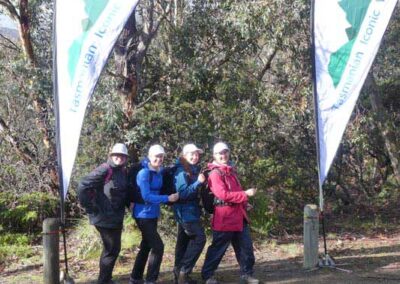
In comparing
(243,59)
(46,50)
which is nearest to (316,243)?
(243,59)

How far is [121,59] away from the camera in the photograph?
10.2m

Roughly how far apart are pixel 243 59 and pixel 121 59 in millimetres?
Answer: 2129

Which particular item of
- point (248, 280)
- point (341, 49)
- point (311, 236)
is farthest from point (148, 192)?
point (341, 49)

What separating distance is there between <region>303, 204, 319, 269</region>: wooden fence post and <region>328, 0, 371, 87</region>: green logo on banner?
1.72 m

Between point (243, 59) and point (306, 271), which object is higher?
point (243, 59)

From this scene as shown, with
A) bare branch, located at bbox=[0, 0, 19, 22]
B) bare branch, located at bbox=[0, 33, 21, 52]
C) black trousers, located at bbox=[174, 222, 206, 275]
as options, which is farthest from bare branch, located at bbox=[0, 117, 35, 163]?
black trousers, located at bbox=[174, 222, 206, 275]

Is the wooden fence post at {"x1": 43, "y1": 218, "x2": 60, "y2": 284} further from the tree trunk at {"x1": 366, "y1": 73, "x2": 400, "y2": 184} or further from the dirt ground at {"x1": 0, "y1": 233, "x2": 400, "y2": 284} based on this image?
the tree trunk at {"x1": 366, "y1": 73, "x2": 400, "y2": 184}

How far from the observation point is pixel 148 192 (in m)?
6.81

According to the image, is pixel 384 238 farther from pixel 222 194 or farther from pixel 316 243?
pixel 222 194

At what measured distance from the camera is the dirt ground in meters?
7.78

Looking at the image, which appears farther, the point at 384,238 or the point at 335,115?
the point at 384,238

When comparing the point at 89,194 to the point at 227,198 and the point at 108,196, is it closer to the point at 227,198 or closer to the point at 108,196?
the point at 108,196

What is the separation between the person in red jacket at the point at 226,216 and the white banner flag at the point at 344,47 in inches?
60.7

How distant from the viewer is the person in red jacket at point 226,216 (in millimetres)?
7043
